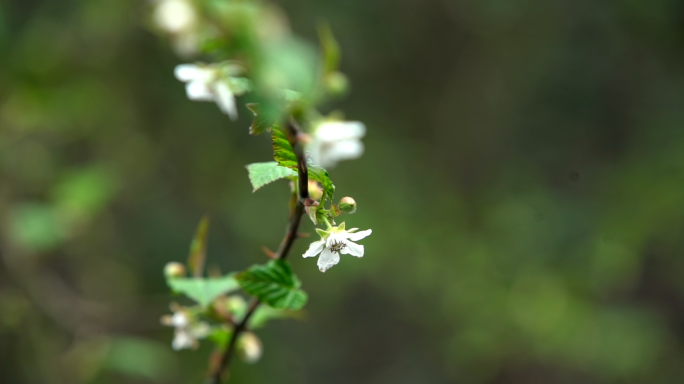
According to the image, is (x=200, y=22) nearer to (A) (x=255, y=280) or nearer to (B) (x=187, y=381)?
(A) (x=255, y=280)

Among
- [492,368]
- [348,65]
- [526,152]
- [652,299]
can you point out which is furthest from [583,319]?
[348,65]

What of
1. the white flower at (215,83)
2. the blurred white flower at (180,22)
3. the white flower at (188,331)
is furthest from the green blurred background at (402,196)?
the white flower at (215,83)

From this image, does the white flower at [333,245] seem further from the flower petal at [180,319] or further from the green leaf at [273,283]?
the flower petal at [180,319]

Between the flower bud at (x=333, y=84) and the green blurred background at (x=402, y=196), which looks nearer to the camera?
the flower bud at (x=333, y=84)

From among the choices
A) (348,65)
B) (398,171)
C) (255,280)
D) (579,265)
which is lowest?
(255,280)

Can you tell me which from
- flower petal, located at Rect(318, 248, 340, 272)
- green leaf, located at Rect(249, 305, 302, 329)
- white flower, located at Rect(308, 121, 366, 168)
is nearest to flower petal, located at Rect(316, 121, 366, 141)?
white flower, located at Rect(308, 121, 366, 168)

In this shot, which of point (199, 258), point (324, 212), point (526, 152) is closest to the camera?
point (324, 212)

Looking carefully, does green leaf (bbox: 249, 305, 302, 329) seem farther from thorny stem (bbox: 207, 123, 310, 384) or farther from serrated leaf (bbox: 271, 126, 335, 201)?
serrated leaf (bbox: 271, 126, 335, 201)
